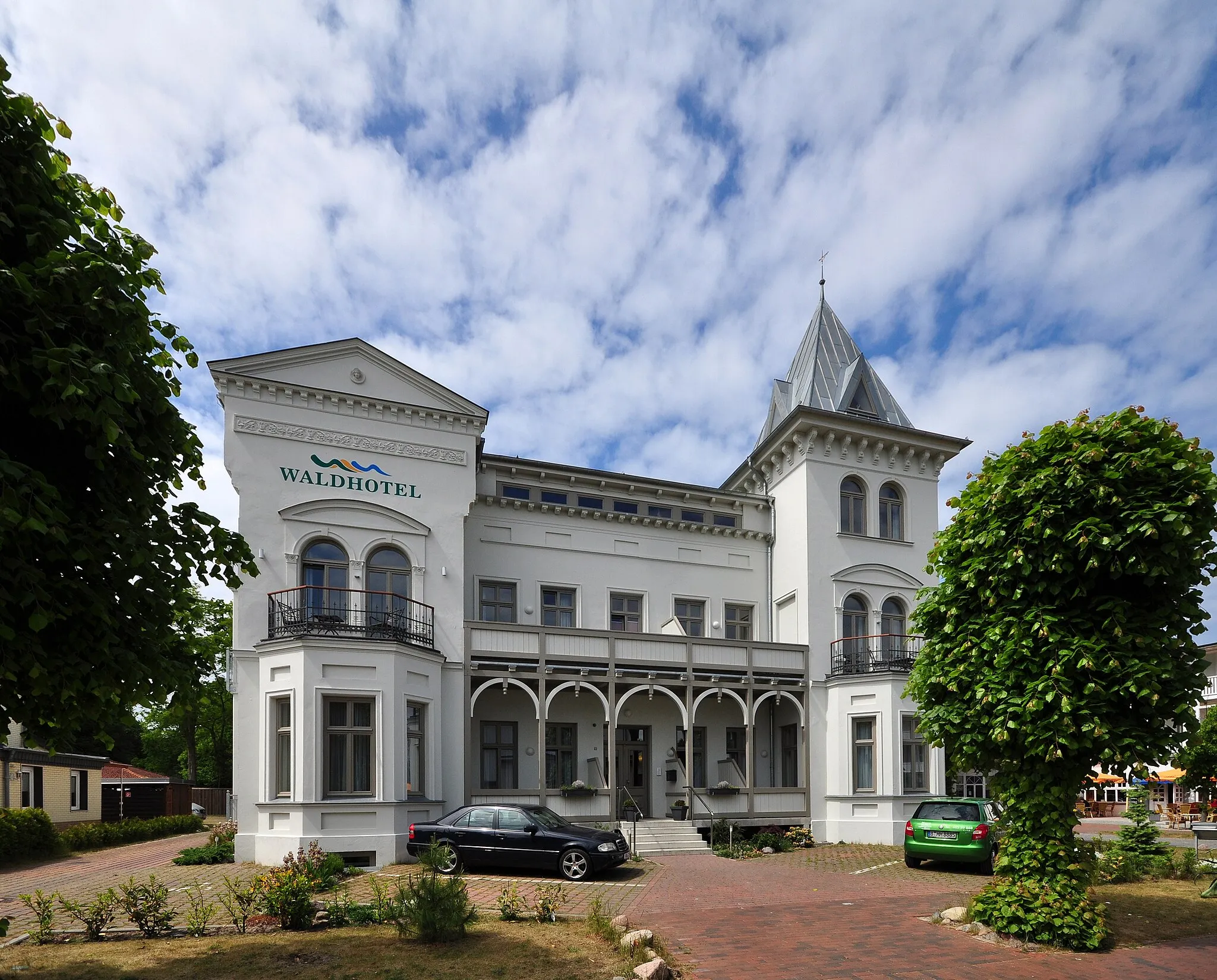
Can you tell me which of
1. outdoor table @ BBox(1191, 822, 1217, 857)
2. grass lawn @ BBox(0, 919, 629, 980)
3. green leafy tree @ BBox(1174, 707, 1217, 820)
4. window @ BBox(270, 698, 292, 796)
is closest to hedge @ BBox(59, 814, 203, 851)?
window @ BBox(270, 698, 292, 796)

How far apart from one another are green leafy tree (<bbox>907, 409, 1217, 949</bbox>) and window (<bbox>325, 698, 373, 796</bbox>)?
1110 cm

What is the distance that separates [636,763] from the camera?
22625 mm

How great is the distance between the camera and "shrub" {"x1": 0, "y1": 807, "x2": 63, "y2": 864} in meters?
20.2

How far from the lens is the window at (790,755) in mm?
23547

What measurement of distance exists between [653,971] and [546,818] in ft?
26.7

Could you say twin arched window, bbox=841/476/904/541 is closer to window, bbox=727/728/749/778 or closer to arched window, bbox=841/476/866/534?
arched window, bbox=841/476/866/534

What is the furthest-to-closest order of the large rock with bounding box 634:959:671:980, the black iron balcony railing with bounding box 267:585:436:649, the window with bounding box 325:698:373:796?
the black iron balcony railing with bounding box 267:585:436:649 < the window with bounding box 325:698:373:796 < the large rock with bounding box 634:959:671:980

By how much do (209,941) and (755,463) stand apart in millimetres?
19055

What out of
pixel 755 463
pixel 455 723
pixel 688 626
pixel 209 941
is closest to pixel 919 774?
pixel 688 626

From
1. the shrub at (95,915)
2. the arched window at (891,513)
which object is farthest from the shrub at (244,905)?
the arched window at (891,513)

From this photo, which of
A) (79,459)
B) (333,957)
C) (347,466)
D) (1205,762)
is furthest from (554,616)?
(79,459)

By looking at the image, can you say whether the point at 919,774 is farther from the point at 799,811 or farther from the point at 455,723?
the point at 455,723

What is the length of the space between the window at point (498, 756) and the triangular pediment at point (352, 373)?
24.5 ft

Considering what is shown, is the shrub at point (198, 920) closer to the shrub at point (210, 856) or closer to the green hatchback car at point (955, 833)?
the shrub at point (210, 856)
